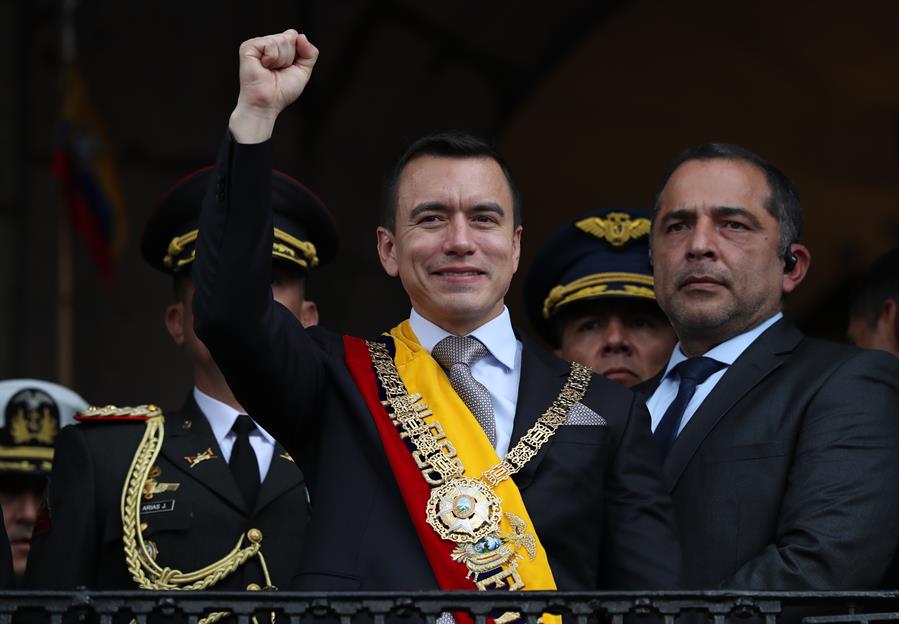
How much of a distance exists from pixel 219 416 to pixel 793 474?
1.34 meters

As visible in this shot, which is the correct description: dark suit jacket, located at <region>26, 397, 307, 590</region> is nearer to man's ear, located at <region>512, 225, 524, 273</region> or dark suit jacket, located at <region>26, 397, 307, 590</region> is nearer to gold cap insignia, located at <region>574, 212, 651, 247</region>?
man's ear, located at <region>512, 225, 524, 273</region>

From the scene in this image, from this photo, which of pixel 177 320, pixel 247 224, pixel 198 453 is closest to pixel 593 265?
pixel 177 320

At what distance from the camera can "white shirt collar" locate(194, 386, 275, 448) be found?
3.97m

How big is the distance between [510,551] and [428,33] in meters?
5.20

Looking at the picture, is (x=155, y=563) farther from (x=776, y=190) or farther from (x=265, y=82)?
(x=776, y=190)

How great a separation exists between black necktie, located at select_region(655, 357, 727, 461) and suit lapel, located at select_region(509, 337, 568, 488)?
18.6 inches

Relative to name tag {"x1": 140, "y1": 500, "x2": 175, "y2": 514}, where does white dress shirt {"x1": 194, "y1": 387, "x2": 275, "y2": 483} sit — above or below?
above

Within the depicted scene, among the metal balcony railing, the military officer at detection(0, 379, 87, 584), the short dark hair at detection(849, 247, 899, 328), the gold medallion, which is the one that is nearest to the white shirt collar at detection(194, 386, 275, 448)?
the military officer at detection(0, 379, 87, 584)

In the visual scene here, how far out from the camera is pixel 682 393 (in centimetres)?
362

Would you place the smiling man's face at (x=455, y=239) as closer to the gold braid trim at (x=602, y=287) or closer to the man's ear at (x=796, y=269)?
the man's ear at (x=796, y=269)

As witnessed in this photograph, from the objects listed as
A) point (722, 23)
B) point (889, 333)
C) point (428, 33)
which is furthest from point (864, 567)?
point (722, 23)

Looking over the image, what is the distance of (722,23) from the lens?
27.6ft

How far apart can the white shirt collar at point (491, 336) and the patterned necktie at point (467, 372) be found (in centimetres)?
1

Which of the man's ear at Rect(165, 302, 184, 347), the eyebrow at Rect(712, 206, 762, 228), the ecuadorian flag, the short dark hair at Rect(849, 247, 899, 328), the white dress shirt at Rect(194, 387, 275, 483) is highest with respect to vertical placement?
the ecuadorian flag
